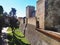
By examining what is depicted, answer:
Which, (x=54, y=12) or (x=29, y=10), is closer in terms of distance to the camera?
(x=54, y=12)

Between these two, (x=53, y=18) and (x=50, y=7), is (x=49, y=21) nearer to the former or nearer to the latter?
(x=53, y=18)

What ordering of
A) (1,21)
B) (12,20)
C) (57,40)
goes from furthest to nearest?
(12,20) < (1,21) < (57,40)

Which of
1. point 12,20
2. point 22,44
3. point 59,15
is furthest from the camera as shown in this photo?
point 12,20

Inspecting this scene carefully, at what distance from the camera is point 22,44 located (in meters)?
11.1

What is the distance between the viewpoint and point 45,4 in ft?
27.4

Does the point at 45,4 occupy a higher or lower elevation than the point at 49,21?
higher

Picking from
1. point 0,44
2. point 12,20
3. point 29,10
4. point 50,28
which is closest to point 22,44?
point 0,44

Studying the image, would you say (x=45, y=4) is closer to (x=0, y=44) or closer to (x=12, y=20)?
(x=0, y=44)

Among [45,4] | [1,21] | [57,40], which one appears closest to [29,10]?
[1,21]

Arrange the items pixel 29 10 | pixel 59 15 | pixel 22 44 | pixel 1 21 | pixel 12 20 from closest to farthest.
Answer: pixel 59 15
pixel 22 44
pixel 1 21
pixel 12 20
pixel 29 10

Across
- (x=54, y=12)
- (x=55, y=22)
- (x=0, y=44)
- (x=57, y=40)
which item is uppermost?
(x=54, y=12)

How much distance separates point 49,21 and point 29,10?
16.3 m

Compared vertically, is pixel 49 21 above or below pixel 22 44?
above

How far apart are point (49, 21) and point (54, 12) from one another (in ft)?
1.99
